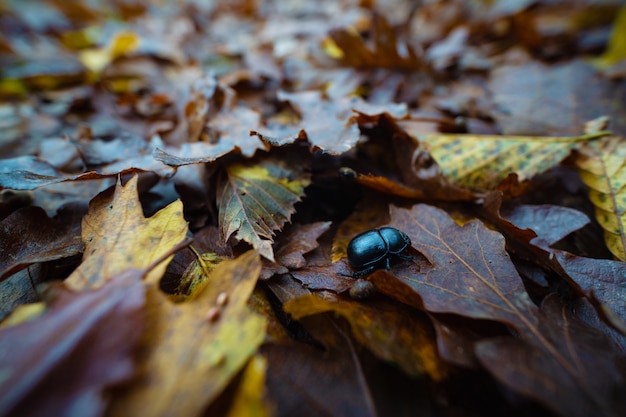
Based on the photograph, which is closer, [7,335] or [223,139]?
[7,335]

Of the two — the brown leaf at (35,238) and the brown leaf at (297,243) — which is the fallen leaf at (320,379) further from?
the brown leaf at (35,238)

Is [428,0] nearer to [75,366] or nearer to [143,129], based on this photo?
[143,129]

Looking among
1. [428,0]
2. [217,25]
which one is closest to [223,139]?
[217,25]

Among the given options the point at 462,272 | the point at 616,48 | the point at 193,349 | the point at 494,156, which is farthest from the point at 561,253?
the point at 616,48

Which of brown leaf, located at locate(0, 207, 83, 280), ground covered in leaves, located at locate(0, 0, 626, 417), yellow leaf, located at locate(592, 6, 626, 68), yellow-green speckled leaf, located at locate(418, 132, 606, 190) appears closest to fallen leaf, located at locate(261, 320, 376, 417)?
ground covered in leaves, located at locate(0, 0, 626, 417)

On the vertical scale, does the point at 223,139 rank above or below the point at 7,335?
above

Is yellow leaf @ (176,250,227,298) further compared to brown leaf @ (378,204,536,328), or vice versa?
yellow leaf @ (176,250,227,298)

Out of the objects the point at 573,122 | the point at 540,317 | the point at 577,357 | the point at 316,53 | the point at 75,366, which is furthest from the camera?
the point at 316,53

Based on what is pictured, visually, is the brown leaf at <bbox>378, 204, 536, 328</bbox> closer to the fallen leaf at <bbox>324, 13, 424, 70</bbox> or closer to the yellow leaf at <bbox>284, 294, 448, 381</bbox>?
the yellow leaf at <bbox>284, 294, 448, 381</bbox>
